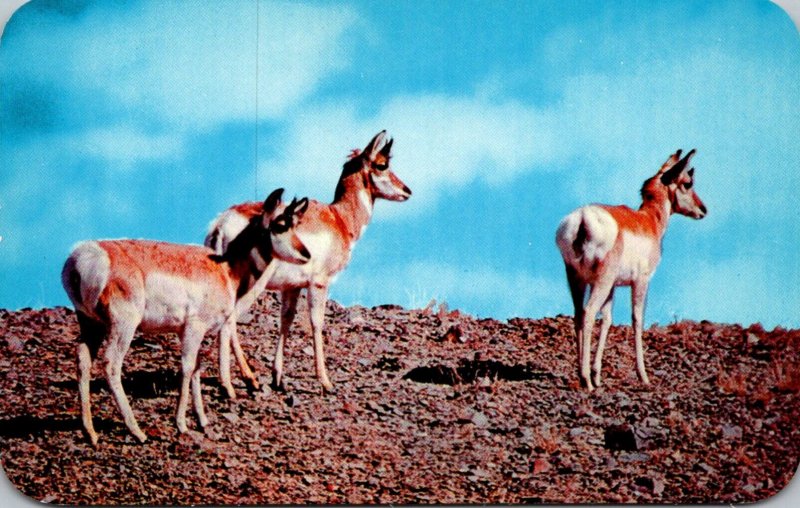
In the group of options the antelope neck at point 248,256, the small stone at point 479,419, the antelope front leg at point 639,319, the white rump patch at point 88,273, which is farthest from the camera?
the antelope front leg at point 639,319

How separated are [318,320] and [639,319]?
151 centimetres

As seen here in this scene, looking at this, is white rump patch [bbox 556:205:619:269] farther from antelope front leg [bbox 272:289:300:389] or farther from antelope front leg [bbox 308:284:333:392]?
antelope front leg [bbox 272:289:300:389]

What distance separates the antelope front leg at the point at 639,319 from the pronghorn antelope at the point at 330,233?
116 centimetres

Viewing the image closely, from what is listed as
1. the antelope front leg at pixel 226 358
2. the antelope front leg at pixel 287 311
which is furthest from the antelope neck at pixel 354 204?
the antelope front leg at pixel 226 358

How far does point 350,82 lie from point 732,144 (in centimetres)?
182

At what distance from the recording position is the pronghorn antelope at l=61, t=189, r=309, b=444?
18.2ft

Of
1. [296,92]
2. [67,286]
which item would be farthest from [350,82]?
A: [67,286]

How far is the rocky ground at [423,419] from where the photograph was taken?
572 centimetres

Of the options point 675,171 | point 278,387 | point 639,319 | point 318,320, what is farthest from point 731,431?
point 278,387

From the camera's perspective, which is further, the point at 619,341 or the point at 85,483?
the point at 619,341

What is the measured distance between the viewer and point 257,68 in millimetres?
5910

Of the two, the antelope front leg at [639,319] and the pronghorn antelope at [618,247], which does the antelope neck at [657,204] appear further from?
the antelope front leg at [639,319]

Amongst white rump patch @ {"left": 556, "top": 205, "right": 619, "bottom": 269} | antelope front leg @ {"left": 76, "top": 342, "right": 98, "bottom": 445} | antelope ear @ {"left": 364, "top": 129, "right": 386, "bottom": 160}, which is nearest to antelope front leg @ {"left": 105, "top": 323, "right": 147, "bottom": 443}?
antelope front leg @ {"left": 76, "top": 342, "right": 98, "bottom": 445}

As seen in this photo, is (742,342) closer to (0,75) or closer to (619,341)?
(619,341)
